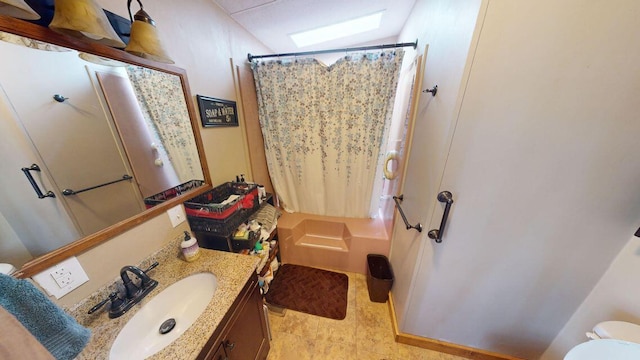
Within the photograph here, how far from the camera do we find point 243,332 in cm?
89

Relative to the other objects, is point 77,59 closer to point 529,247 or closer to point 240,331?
point 240,331

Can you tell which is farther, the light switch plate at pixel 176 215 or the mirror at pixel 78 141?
the light switch plate at pixel 176 215

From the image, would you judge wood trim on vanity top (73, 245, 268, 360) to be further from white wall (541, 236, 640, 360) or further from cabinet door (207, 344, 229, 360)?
white wall (541, 236, 640, 360)

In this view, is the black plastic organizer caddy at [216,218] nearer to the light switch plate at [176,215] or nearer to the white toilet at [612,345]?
the light switch plate at [176,215]

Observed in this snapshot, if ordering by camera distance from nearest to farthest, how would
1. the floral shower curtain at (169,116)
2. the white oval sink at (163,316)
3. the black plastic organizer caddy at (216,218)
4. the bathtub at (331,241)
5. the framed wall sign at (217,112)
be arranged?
1. the white oval sink at (163,316)
2. the floral shower curtain at (169,116)
3. the black plastic organizer caddy at (216,218)
4. the framed wall sign at (217,112)
5. the bathtub at (331,241)

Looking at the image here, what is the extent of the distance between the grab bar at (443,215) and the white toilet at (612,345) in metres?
0.51

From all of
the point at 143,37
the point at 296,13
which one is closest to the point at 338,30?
the point at 296,13

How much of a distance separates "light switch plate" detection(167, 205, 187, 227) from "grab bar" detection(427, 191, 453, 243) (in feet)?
4.59

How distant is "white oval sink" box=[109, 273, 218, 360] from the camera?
70cm

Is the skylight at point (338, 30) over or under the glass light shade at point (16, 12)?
over

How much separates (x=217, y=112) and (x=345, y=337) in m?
1.91

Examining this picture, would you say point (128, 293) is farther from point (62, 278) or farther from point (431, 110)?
point (431, 110)

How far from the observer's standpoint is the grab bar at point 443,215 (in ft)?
2.72

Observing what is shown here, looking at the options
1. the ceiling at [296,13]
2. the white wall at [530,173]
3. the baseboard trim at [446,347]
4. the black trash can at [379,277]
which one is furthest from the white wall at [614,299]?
the ceiling at [296,13]
